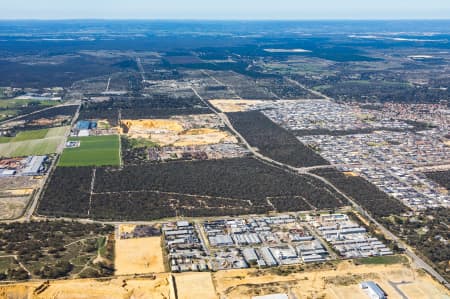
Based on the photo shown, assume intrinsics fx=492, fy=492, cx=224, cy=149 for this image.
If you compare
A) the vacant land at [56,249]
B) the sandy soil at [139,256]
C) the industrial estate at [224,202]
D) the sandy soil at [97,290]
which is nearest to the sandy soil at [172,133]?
the industrial estate at [224,202]

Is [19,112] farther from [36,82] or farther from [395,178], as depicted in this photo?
[395,178]

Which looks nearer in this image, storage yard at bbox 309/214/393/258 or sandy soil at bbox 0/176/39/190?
storage yard at bbox 309/214/393/258

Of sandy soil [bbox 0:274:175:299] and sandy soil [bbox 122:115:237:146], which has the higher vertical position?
sandy soil [bbox 122:115:237:146]

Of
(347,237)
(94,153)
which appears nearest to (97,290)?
(347,237)

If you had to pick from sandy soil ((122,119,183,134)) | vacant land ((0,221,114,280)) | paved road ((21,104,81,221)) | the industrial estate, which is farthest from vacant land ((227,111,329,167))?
vacant land ((0,221,114,280))

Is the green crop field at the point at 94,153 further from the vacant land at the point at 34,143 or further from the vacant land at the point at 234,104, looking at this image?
the vacant land at the point at 234,104

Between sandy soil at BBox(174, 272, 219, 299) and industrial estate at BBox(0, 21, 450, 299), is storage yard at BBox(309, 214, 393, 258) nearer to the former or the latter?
industrial estate at BBox(0, 21, 450, 299)
